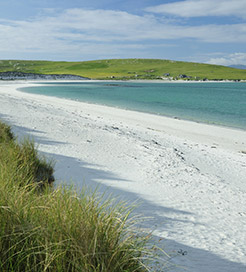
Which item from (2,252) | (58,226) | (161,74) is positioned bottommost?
(2,252)

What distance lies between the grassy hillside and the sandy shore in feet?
390

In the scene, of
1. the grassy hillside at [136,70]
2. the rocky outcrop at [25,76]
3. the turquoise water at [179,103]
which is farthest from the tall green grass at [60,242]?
the grassy hillside at [136,70]

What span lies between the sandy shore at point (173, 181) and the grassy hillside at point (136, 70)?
390 ft

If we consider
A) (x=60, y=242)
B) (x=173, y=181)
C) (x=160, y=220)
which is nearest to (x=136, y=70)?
(x=173, y=181)

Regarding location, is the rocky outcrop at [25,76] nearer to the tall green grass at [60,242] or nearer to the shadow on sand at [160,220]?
the shadow on sand at [160,220]

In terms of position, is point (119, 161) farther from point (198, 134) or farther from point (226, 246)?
point (198, 134)

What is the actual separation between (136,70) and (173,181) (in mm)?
155394

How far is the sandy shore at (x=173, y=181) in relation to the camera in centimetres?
425

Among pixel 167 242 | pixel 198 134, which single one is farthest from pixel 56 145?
pixel 198 134

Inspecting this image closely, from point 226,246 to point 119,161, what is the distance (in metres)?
4.72

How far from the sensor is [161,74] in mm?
145375

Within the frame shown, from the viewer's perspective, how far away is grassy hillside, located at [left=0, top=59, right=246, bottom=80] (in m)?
139

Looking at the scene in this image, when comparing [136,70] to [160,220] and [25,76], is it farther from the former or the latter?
[160,220]

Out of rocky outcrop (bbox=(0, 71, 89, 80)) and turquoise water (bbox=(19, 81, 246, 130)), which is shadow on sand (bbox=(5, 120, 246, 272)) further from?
rocky outcrop (bbox=(0, 71, 89, 80))
